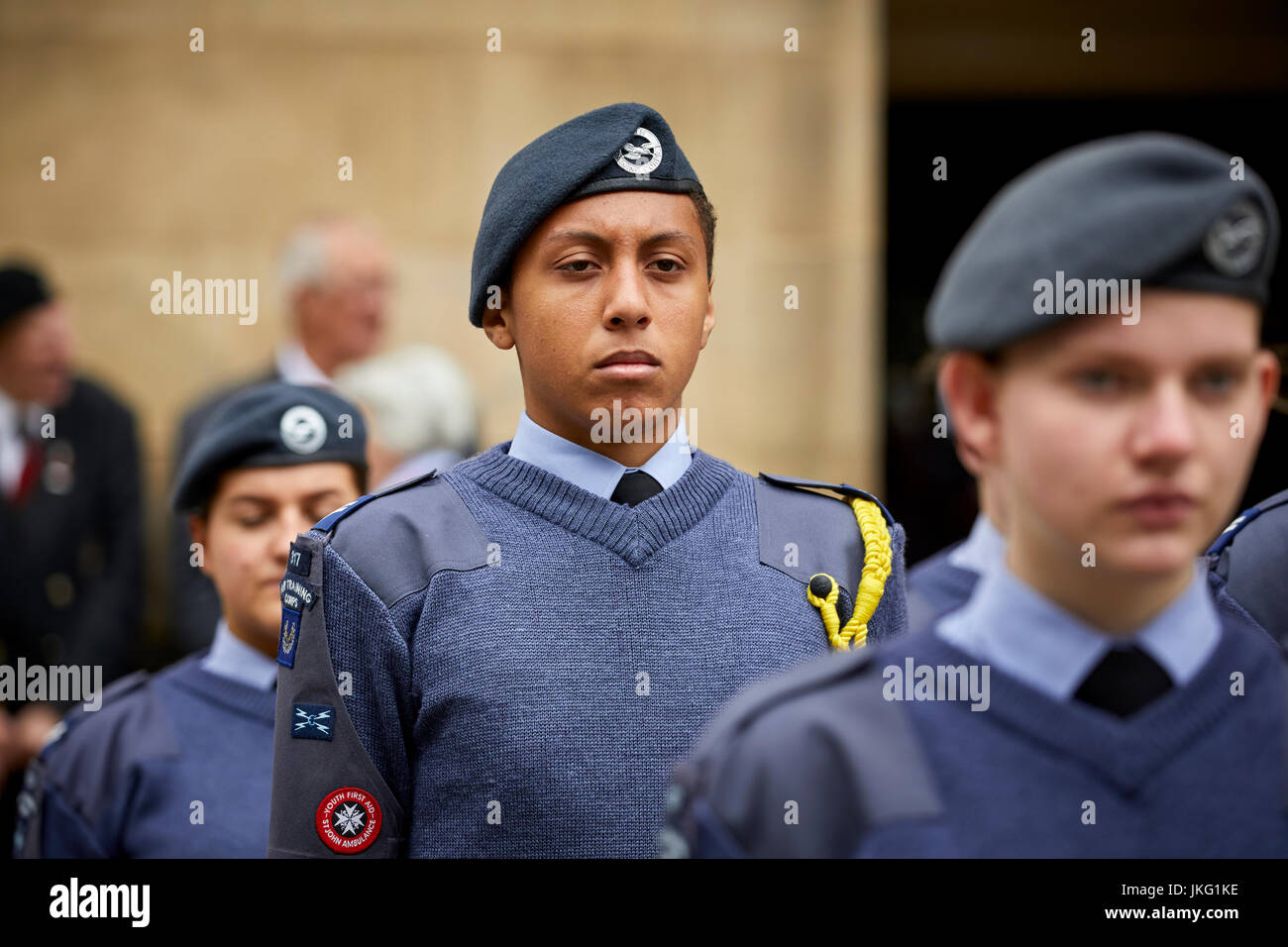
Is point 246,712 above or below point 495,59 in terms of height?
→ below

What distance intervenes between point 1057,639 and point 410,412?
357 cm

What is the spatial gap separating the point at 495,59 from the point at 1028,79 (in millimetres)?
2161

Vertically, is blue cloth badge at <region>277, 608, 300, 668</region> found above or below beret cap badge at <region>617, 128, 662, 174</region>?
below

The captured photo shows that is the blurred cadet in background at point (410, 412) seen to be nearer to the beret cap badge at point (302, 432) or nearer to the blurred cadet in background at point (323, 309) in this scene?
the blurred cadet in background at point (323, 309)

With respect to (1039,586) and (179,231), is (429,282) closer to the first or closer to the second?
(179,231)

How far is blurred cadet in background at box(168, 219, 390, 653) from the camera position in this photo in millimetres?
5242

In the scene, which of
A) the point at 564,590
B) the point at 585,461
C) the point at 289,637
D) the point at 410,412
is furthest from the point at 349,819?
the point at 410,412

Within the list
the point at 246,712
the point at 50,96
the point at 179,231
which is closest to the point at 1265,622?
the point at 246,712

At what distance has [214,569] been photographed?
3242 mm

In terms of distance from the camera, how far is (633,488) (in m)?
2.28

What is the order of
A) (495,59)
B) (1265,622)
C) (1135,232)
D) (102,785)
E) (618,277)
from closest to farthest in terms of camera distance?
(1135,232) < (618,277) < (1265,622) < (102,785) < (495,59)

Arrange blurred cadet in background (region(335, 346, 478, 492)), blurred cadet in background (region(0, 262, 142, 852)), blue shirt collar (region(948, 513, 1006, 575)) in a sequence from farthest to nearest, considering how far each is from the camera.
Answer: blurred cadet in background (region(0, 262, 142, 852))
blurred cadet in background (region(335, 346, 478, 492))
blue shirt collar (region(948, 513, 1006, 575))

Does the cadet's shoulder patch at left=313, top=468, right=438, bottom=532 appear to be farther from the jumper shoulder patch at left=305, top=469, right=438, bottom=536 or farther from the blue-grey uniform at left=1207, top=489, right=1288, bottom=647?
the blue-grey uniform at left=1207, top=489, right=1288, bottom=647

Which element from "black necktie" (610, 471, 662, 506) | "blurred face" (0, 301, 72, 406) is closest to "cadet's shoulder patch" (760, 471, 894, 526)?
"black necktie" (610, 471, 662, 506)
